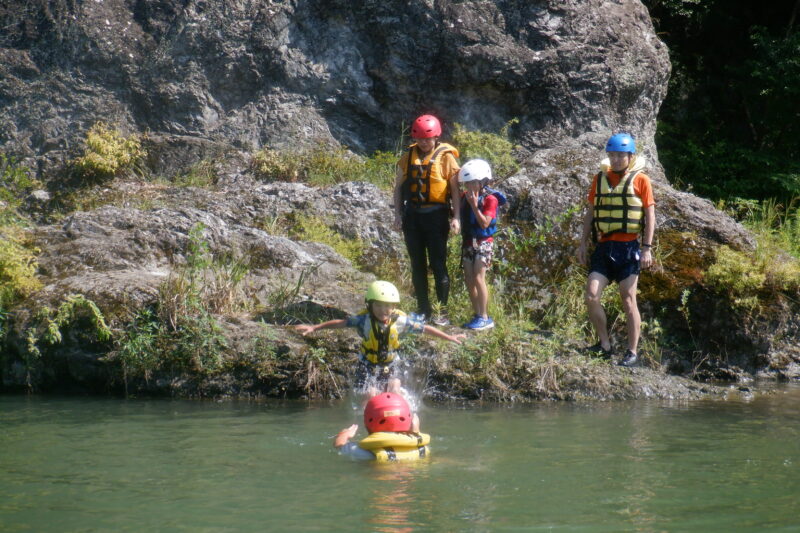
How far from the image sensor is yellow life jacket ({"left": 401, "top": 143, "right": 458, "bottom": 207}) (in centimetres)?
881

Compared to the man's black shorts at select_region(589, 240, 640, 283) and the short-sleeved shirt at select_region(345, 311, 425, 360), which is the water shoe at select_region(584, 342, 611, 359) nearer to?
the man's black shorts at select_region(589, 240, 640, 283)

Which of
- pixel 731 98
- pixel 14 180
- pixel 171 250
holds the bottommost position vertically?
pixel 171 250

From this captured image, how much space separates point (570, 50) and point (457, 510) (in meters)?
9.78

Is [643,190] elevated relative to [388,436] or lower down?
elevated

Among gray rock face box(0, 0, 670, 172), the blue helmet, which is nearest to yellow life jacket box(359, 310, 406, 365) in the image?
the blue helmet

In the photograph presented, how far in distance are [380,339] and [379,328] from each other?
9cm

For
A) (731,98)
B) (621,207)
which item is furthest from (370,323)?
(731,98)

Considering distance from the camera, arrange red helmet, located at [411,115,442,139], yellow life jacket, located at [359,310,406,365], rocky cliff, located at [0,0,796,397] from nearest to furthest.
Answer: yellow life jacket, located at [359,310,406,365], red helmet, located at [411,115,442,139], rocky cliff, located at [0,0,796,397]

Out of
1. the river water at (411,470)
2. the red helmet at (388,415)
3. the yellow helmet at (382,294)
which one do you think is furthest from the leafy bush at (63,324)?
the red helmet at (388,415)

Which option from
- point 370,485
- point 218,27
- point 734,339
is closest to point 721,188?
point 734,339

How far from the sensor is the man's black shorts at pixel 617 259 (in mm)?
8438

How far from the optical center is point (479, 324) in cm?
895

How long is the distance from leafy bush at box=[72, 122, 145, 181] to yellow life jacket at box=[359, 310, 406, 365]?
21.6 feet

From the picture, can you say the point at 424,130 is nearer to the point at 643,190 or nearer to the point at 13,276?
the point at 643,190
